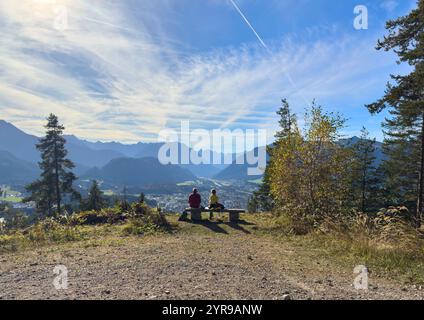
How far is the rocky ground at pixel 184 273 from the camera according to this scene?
17.3ft

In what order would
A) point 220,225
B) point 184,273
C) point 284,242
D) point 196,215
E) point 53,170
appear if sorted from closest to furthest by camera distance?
1. point 184,273
2. point 284,242
3. point 220,225
4. point 196,215
5. point 53,170

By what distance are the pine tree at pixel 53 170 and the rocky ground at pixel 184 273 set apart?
2466 cm

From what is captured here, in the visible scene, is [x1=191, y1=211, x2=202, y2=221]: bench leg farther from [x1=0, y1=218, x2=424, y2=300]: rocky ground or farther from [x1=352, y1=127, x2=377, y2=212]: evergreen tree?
[x1=352, y1=127, x2=377, y2=212]: evergreen tree

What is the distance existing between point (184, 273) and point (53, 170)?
31.0 metres

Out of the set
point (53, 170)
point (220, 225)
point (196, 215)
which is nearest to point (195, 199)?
point (196, 215)

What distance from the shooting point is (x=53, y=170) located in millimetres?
32938

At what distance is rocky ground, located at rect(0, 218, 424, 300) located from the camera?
17.3 feet

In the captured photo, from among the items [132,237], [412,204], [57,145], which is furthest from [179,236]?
[412,204]

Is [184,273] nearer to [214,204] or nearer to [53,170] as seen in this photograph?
[214,204]

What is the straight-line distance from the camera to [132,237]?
38.8 ft

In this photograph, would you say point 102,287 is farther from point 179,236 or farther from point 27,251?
point 179,236

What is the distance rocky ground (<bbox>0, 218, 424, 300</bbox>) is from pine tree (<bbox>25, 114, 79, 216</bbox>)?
24.7 m
